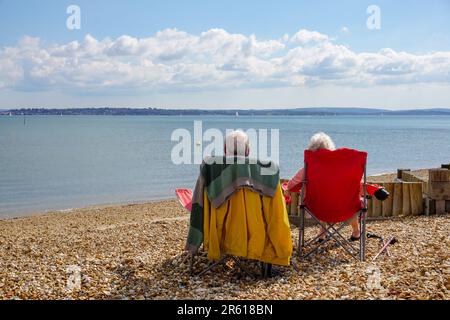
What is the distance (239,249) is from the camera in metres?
4.64

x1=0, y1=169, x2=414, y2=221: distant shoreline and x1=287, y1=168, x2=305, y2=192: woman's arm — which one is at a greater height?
x1=287, y1=168, x2=305, y2=192: woman's arm

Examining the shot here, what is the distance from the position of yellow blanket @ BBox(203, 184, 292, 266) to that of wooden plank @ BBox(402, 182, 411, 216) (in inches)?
158

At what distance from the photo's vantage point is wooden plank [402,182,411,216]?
26.2 feet

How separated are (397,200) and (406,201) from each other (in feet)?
0.45

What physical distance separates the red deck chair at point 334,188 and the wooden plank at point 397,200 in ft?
9.37

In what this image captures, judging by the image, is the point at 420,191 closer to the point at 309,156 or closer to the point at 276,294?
the point at 309,156

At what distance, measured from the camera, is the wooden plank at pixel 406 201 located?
26.2 ft

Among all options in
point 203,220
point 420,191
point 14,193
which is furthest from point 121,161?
point 203,220

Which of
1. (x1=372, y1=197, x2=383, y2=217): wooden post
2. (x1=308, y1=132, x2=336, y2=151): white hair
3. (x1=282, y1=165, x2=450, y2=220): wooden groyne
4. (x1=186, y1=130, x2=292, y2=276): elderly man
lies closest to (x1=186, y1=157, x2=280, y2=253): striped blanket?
(x1=186, y1=130, x2=292, y2=276): elderly man

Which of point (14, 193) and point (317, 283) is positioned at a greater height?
point (317, 283)

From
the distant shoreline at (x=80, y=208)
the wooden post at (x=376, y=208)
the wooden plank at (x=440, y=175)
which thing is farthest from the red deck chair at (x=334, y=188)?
the distant shoreline at (x=80, y=208)

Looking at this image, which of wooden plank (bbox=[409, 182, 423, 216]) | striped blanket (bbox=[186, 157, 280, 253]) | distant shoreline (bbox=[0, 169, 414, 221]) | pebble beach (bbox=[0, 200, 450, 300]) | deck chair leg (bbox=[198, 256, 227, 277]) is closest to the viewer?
pebble beach (bbox=[0, 200, 450, 300])

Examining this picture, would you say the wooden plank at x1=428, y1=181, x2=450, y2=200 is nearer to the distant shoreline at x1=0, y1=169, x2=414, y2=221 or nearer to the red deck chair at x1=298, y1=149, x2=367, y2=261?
the red deck chair at x1=298, y1=149, x2=367, y2=261

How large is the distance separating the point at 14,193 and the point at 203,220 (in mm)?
17863
